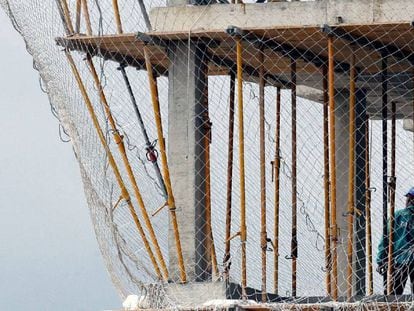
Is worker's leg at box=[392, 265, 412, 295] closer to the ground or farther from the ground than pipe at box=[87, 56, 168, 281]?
closer to the ground

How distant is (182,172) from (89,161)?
238cm

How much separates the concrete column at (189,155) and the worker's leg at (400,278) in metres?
4.58

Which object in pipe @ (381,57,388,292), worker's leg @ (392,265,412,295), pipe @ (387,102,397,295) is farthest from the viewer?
pipe @ (381,57,388,292)

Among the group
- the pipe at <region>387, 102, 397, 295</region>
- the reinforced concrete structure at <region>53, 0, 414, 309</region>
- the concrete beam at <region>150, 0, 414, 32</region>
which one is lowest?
A: the pipe at <region>387, 102, 397, 295</region>

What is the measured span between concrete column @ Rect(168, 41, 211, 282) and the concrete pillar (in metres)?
4.15

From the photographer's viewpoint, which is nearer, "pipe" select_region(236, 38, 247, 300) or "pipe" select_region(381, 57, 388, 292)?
"pipe" select_region(236, 38, 247, 300)

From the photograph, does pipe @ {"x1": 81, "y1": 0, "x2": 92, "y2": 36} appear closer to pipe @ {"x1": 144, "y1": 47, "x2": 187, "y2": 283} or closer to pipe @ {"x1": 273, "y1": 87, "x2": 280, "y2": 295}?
pipe @ {"x1": 144, "y1": 47, "x2": 187, "y2": 283}

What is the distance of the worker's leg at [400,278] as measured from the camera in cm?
5140

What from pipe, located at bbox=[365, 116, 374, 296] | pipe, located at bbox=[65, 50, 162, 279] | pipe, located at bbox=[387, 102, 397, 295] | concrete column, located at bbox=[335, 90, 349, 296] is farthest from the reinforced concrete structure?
pipe, located at bbox=[365, 116, 374, 296]

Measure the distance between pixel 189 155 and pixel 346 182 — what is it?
6907 mm

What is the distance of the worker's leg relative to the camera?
5140cm

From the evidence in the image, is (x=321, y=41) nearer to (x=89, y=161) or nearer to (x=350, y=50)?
(x=350, y=50)

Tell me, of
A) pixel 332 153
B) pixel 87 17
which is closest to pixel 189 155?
pixel 332 153

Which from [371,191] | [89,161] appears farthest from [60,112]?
[371,191]
